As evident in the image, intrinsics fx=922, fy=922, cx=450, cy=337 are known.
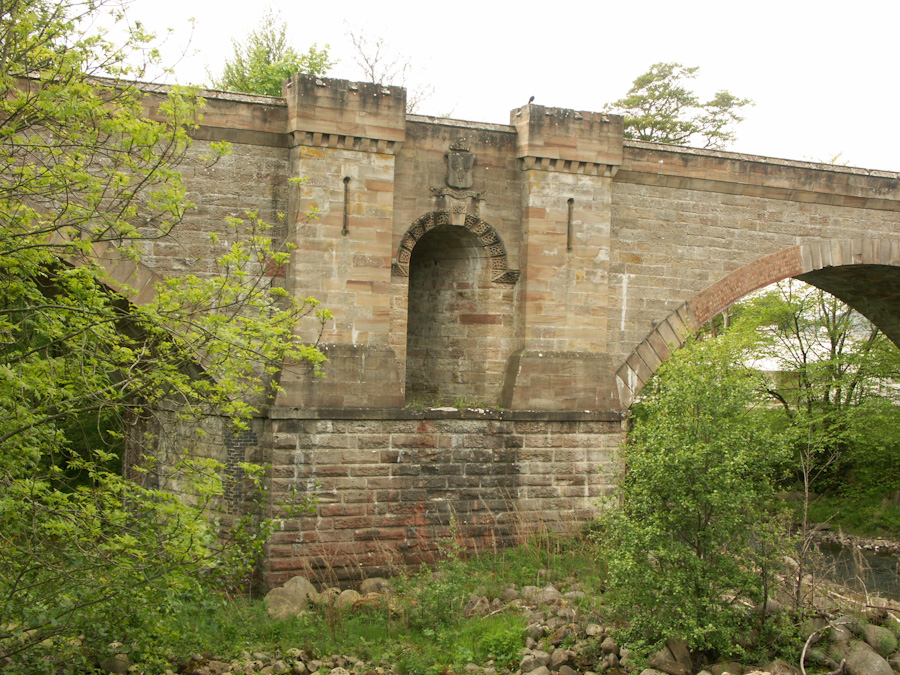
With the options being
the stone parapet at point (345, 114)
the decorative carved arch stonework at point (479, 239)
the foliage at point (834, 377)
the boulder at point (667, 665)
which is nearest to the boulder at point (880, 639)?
the boulder at point (667, 665)

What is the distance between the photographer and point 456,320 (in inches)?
497

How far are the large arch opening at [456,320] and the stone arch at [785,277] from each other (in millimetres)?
1840

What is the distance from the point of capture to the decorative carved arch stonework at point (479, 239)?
11.6m

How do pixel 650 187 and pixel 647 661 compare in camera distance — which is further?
pixel 650 187

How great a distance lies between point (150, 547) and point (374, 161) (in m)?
6.10

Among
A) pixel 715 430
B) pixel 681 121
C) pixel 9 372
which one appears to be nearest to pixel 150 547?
pixel 9 372

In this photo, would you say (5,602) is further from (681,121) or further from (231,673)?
(681,121)

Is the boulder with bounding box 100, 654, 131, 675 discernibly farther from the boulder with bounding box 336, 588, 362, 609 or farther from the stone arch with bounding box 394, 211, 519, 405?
the stone arch with bounding box 394, 211, 519, 405

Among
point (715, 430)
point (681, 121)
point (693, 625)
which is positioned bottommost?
point (693, 625)

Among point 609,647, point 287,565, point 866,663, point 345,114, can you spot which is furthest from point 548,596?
point 345,114

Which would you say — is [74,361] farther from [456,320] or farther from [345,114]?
[456,320]

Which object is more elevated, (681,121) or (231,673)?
(681,121)

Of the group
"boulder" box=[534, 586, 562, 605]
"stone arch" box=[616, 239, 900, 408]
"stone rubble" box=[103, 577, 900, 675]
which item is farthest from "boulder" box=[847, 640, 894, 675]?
"stone arch" box=[616, 239, 900, 408]

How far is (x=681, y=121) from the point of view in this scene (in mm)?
25391
